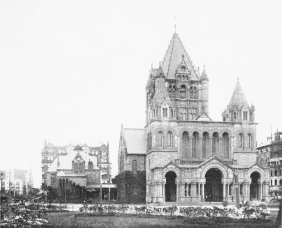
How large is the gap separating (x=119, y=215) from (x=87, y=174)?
181ft

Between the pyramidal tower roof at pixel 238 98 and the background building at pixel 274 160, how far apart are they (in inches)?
922

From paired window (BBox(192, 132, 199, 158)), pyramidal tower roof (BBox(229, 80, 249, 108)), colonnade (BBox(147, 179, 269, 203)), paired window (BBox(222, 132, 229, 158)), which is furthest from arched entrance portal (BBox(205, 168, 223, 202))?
pyramidal tower roof (BBox(229, 80, 249, 108))

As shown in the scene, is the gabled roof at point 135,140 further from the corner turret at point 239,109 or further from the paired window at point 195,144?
the corner turret at point 239,109

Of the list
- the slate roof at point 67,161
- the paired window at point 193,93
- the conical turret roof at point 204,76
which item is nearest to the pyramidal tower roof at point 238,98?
the conical turret roof at point 204,76

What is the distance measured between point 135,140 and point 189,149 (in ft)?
35.8

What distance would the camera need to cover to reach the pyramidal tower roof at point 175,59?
7246cm

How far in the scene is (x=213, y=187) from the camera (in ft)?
207

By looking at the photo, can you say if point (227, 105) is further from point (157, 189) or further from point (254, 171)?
point (157, 189)

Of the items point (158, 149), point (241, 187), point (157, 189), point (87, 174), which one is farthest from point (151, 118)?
point (87, 174)

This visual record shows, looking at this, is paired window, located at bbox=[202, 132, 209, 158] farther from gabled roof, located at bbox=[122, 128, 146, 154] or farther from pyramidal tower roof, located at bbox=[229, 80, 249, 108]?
gabled roof, located at bbox=[122, 128, 146, 154]

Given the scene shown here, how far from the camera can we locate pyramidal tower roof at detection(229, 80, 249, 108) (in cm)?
6606

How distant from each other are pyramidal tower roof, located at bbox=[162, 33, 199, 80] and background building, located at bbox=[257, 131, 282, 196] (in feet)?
85.4

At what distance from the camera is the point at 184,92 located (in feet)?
239

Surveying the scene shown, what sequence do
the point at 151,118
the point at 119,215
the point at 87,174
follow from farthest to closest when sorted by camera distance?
Answer: the point at 87,174 < the point at 151,118 < the point at 119,215
